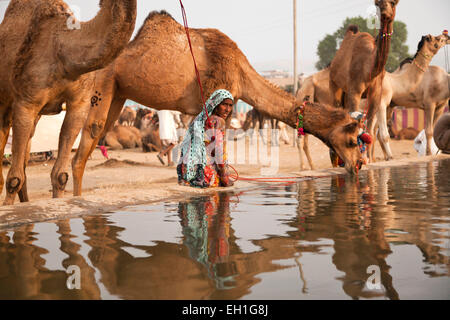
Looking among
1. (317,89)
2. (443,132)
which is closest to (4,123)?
(443,132)

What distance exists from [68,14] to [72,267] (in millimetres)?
3851

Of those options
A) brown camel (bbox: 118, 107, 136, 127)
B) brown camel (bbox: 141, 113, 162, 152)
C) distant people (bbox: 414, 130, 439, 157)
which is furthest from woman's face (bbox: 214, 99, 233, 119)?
brown camel (bbox: 118, 107, 136, 127)

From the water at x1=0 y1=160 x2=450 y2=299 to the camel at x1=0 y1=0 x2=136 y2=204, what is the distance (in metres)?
1.47

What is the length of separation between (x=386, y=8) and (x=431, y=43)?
4752 millimetres

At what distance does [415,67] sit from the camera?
14266mm

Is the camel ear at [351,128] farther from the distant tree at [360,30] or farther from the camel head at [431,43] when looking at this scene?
the distant tree at [360,30]

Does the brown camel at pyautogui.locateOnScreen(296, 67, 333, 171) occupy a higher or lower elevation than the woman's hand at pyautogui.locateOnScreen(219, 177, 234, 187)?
higher

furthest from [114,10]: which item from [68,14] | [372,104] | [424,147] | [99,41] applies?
[424,147]

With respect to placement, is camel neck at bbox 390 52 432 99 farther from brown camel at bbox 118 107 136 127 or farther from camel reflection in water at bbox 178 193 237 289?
brown camel at bbox 118 107 136 127

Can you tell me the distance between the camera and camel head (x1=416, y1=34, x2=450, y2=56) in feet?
46.2

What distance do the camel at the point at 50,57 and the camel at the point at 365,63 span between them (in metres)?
5.51

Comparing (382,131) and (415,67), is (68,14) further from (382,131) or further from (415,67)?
(415,67)

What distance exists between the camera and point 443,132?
10.5 metres
